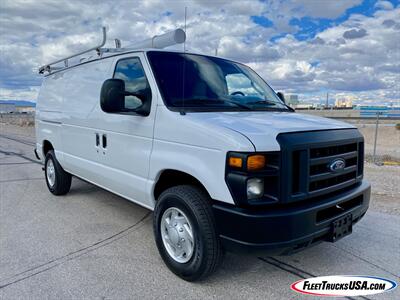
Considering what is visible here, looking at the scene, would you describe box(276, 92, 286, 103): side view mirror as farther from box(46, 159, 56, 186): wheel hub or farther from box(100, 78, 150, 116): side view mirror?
box(46, 159, 56, 186): wheel hub

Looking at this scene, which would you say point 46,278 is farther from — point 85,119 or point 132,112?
point 85,119

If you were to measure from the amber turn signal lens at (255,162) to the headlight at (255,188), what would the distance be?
3.8 inches

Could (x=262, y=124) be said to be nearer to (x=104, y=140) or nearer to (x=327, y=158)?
(x=327, y=158)

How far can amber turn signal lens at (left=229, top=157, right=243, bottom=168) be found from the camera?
265 cm

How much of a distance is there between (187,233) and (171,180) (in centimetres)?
63

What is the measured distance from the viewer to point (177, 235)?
3248 millimetres

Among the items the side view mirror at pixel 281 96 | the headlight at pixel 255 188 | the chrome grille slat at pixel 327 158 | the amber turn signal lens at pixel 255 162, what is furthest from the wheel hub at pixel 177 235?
the side view mirror at pixel 281 96

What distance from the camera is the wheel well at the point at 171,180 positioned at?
3.23 meters

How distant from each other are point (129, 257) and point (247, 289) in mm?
1340

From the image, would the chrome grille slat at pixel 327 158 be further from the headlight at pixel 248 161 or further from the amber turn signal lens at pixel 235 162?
the amber turn signal lens at pixel 235 162

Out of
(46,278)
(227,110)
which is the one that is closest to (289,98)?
(227,110)

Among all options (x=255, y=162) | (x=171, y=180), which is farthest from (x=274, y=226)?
(x=171, y=180)

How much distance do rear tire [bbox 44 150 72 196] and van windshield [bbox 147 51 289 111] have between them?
317cm

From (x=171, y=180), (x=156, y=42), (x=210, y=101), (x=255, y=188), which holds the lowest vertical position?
(x=171, y=180)
